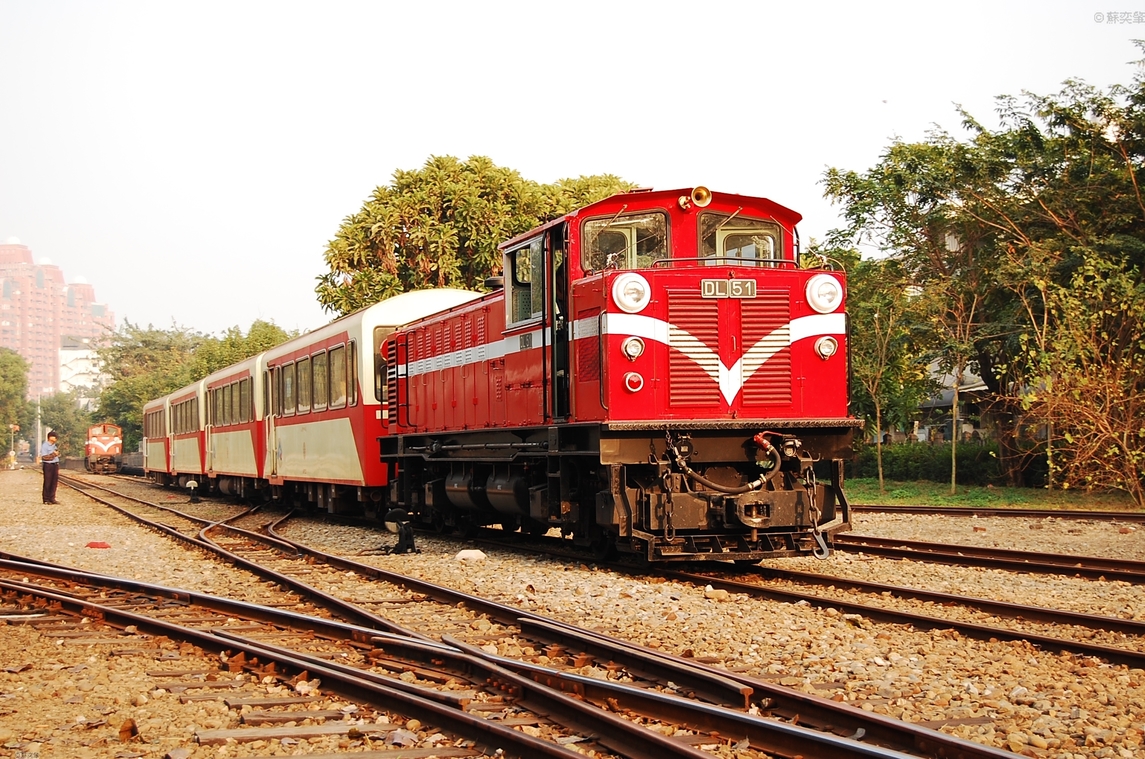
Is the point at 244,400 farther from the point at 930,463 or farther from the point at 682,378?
the point at 930,463

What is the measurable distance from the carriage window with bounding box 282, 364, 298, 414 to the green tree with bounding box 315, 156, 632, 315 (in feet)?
25.4

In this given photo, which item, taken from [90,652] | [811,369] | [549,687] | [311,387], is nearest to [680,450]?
[811,369]

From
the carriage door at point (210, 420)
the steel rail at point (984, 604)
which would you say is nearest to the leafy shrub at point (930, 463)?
the steel rail at point (984, 604)

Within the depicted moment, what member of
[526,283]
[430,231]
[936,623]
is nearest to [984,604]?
[936,623]

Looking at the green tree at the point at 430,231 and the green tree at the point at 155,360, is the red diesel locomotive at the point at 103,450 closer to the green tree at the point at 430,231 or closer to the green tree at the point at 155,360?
the green tree at the point at 155,360

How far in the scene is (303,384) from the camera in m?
19.9

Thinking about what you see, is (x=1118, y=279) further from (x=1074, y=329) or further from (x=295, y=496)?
(x=295, y=496)

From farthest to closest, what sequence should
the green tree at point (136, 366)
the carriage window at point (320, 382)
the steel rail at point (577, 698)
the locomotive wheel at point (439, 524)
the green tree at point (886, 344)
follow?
1. the green tree at point (136, 366)
2. the green tree at point (886, 344)
3. the carriage window at point (320, 382)
4. the locomotive wheel at point (439, 524)
5. the steel rail at point (577, 698)

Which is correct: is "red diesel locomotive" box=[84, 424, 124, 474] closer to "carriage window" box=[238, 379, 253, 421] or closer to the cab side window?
"carriage window" box=[238, 379, 253, 421]

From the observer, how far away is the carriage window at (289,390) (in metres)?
20.5

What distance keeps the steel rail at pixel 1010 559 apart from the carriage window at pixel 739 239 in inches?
133

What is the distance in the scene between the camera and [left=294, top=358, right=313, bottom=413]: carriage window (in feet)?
Result: 64.1

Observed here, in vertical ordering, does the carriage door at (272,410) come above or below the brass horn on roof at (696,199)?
below

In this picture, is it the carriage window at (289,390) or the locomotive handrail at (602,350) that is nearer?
the locomotive handrail at (602,350)
